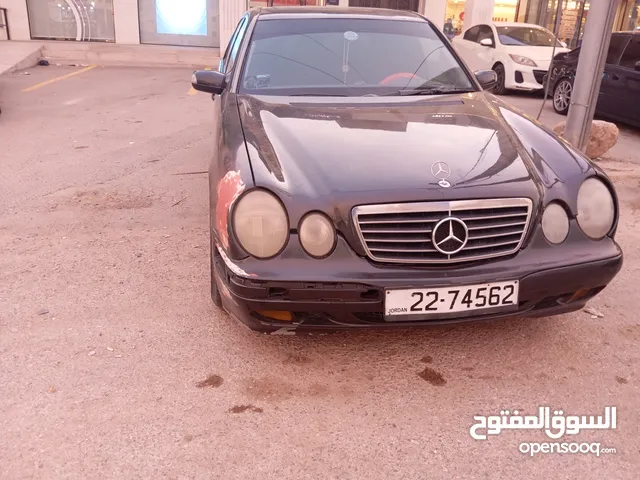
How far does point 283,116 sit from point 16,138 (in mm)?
Result: 5124

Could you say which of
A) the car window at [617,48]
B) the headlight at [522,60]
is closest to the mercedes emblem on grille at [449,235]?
the car window at [617,48]

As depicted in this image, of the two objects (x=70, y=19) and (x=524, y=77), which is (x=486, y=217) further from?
(x=70, y=19)

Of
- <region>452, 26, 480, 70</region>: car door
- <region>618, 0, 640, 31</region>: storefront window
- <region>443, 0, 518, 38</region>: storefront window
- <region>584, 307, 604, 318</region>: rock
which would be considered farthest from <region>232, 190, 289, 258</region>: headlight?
<region>618, 0, 640, 31</region>: storefront window

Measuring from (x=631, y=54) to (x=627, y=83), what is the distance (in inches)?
20.2

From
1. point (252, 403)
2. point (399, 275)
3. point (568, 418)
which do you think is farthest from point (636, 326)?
point (252, 403)

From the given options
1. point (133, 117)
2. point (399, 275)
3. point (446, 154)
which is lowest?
point (133, 117)

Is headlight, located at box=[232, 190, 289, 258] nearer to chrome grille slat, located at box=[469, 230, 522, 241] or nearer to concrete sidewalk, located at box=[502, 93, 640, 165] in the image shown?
chrome grille slat, located at box=[469, 230, 522, 241]

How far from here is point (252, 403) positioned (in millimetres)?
2508

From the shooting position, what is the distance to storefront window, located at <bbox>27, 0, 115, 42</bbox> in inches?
606

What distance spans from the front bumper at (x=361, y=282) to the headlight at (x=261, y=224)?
0.05 metres

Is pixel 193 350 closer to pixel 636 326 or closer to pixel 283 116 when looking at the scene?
pixel 283 116

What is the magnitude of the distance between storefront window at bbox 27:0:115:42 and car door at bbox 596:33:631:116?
12.1 m

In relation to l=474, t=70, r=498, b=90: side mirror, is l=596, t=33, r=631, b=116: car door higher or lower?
lower

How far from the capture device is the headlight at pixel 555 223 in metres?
2.60
